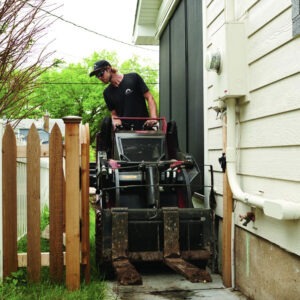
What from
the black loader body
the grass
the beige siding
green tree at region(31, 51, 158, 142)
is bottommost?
the grass

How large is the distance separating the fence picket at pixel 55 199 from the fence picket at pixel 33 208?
0.42 feet

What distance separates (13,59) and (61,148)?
0.97 meters

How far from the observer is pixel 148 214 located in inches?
172

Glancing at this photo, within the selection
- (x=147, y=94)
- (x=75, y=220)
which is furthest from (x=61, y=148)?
(x=147, y=94)

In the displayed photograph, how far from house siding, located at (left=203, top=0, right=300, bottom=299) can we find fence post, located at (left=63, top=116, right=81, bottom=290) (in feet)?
4.94

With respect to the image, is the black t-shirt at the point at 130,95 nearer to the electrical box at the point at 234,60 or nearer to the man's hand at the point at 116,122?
the man's hand at the point at 116,122

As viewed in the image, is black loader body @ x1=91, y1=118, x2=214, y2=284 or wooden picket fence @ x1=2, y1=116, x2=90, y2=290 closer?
wooden picket fence @ x1=2, y1=116, x2=90, y2=290

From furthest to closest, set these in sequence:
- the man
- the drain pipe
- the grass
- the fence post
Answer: the man < the fence post < the grass < the drain pipe

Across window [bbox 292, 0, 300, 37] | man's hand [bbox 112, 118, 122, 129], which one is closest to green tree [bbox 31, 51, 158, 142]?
man's hand [bbox 112, 118, 122, 129]

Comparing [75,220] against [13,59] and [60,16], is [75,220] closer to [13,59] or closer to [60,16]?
[13,59]

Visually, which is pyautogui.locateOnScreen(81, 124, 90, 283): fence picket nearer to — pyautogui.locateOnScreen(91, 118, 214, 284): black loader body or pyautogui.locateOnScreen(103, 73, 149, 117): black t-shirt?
pyautogui.locateOnScreen(91, 118, 214, 284): black loader body

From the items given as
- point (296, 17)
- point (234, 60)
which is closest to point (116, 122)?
point (234, 60)

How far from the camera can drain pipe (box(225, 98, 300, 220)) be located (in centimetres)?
279

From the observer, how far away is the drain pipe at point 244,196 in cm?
279
